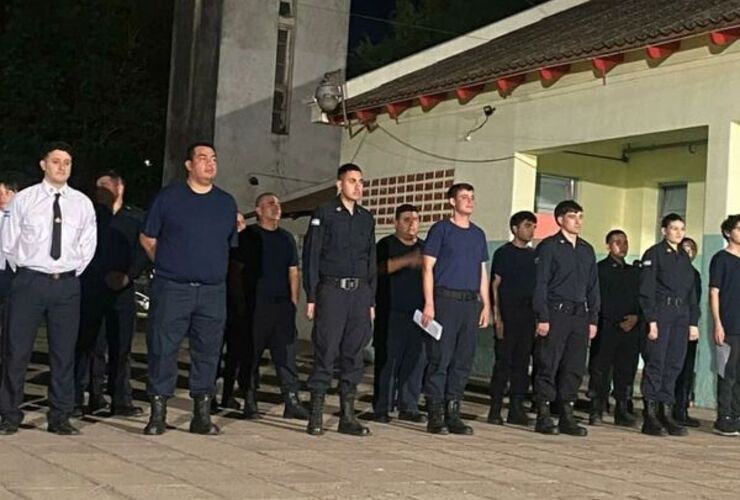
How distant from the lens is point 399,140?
1978 cm

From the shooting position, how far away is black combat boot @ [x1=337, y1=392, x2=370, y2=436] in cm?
926

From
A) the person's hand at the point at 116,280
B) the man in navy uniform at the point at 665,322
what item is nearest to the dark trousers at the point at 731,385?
the man in navy uniform at the point at 665,322

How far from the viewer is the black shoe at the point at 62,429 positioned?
27.7ft

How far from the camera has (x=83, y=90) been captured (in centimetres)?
3719

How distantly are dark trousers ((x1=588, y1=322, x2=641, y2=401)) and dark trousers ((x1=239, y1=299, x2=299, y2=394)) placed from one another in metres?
3.23

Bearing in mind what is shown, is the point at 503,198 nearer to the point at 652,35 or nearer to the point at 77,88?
the point at 652,35

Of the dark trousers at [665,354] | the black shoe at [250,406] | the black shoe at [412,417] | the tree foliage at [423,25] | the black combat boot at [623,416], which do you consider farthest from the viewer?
the tree foliage at [423,25]

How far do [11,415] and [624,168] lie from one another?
12.0 metres

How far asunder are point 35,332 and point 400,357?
3591mm

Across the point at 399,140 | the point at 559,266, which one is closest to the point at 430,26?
the point at 399,140

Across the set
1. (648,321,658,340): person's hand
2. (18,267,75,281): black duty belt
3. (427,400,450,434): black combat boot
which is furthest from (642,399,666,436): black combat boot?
(18,267,75,281): black duty belt

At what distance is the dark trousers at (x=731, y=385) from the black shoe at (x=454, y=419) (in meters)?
2.74

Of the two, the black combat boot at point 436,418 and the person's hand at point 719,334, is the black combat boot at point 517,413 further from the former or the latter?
the person's hand at point 719,334

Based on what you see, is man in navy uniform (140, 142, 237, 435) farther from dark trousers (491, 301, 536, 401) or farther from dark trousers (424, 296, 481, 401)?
dark trousers (491, 301, 536, 401)
